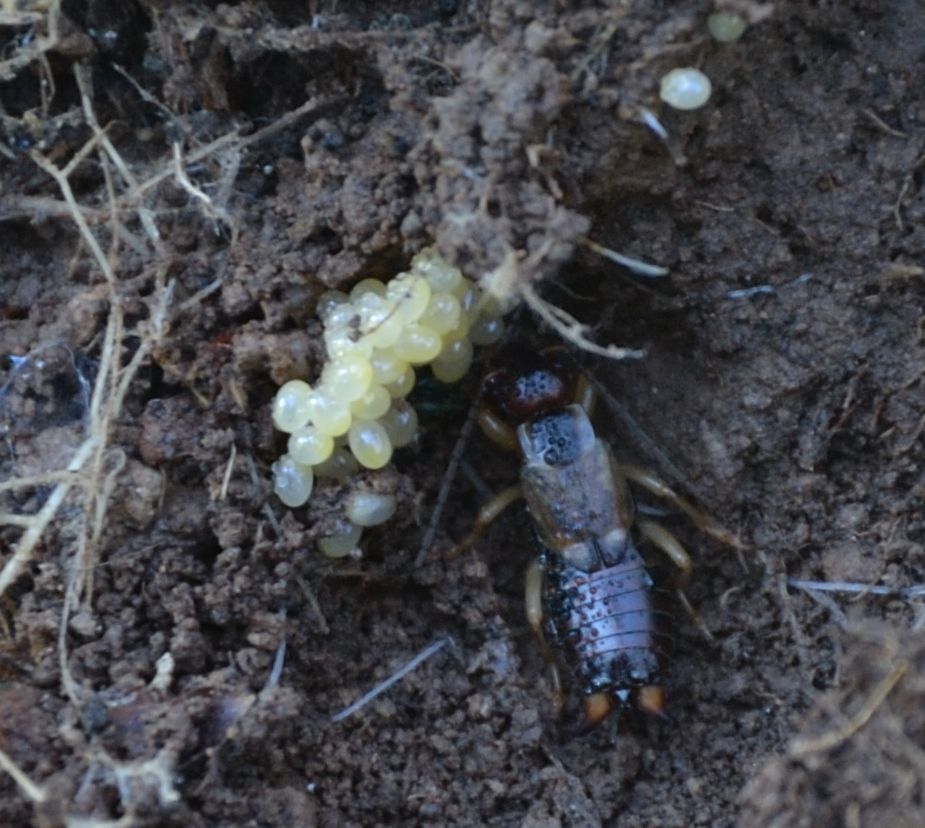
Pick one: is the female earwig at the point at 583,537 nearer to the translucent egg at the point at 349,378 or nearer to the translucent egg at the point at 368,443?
the translucent egg at the point at 368,443

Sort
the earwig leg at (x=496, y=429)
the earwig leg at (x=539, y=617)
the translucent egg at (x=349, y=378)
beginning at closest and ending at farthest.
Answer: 1. the translucent egg at (x=349, y=378)
2. the earwig leg at (x=539, y=617)
3. the earwig leg at (x=496, y=429)

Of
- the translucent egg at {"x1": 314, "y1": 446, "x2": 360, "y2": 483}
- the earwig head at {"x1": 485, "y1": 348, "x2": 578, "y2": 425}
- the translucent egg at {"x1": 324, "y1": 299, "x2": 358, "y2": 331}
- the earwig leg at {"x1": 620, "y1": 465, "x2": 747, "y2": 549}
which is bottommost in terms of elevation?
the earwig leg at {"x1": 620, "y1": 465, "x2": 747, "y2": 549}

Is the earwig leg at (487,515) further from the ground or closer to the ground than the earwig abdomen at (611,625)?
further from the ground

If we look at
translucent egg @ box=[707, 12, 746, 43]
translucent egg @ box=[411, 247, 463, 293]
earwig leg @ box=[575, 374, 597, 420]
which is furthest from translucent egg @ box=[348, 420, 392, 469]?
translucent egg @ box=[707, 12, 746, 43]

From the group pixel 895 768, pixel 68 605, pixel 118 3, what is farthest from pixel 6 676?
pixel 895 768

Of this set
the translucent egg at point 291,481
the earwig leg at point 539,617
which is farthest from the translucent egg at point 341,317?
the earwig leg at point 539,617

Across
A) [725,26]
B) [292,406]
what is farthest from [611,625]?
[725,26]

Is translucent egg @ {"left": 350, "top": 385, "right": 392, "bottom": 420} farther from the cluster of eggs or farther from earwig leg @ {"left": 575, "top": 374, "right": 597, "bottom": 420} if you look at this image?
earwig leg @ {"left": 575, "top": 374, "right": 597, "bottom": 420}
